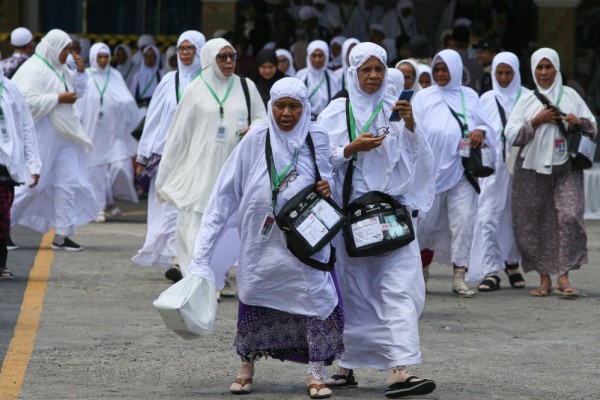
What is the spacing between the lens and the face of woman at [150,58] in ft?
70.2

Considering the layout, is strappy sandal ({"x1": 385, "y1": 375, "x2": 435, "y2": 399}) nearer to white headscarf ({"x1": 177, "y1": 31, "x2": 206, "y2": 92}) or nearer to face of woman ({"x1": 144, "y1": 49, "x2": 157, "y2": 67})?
white headscarf ({"x1": 177, "y1": 31, "x2": 206, "y2": 92})

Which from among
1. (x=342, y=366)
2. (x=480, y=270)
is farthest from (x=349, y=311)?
(x=480, y=270)

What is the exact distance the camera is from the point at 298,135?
26.9ft

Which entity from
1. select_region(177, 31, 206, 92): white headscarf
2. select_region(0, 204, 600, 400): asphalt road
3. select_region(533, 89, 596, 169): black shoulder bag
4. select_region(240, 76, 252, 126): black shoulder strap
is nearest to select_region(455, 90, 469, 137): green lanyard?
select_region(533, 89, 596, 169): black shoulder bag

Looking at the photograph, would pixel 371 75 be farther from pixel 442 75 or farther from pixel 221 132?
pixel 442 75

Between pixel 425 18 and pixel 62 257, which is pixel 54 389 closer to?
pixel 62 257

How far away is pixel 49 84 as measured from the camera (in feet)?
47.2

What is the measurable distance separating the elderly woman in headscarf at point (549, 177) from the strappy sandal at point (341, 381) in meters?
3.96

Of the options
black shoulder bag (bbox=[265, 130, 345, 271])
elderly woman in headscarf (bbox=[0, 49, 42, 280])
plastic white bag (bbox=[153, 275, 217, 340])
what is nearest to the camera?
plastic white bag (bbox=[153, 275, 217, 340])

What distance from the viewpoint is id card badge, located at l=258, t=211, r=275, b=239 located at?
8133 mm

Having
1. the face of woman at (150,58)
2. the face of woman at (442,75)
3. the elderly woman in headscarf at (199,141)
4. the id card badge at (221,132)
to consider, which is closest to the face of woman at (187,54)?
the elderly woman in headscarf at (199,141)

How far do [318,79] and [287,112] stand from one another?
9650 mm

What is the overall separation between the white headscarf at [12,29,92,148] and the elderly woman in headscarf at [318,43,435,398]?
6.05 metres

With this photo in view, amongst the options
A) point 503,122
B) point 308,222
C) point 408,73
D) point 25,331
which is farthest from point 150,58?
point 308,222
